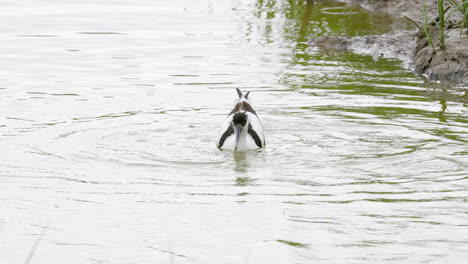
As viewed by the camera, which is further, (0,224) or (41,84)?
(41,84)

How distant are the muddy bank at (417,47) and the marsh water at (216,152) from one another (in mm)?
346

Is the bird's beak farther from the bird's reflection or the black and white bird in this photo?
the bird's reflection

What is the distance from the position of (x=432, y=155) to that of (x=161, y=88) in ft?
16.2

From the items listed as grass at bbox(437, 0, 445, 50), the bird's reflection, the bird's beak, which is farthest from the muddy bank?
the bird's reflection

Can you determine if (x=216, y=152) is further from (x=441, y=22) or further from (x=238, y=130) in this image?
(x=441, y=22)

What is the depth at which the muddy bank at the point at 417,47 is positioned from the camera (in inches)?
493

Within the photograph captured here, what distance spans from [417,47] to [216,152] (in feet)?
20.1

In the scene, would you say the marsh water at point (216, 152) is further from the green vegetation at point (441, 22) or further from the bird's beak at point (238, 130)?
the green vegetation at point (441, 22)

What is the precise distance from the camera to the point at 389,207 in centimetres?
660

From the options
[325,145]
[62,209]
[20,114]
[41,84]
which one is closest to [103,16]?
[41,84]

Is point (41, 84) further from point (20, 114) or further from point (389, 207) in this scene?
point (389, 207)

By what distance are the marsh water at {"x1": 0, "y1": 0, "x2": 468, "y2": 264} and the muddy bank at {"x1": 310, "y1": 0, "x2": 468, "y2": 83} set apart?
1.13ft

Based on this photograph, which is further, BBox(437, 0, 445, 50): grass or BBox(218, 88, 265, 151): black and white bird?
BBox(437, 0, 445, 50): grass

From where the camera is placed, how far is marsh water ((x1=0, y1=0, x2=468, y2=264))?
5785 mm
